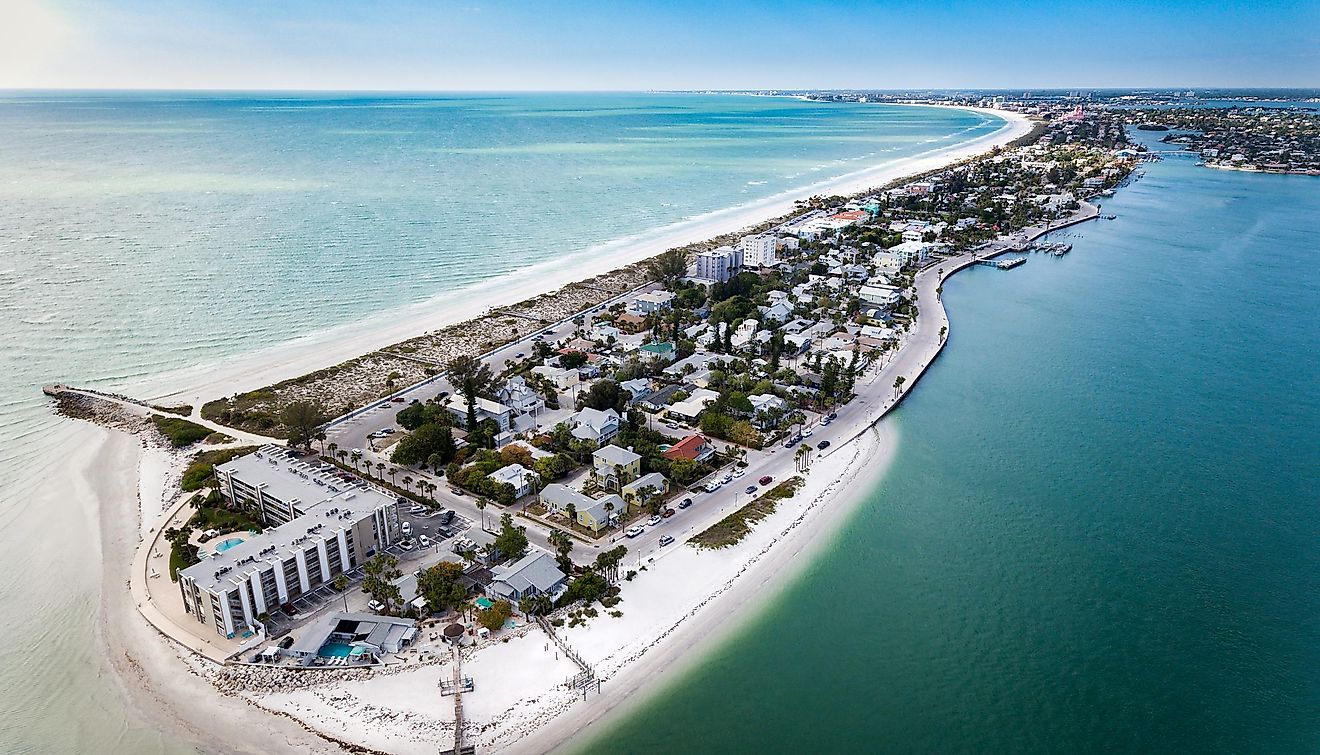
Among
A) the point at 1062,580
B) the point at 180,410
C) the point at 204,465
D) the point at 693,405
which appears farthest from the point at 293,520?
the point at 1062,580

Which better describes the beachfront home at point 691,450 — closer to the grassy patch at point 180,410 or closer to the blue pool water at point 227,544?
the blue pool water at point 227,544

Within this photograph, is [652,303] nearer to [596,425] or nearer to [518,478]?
[596,425]

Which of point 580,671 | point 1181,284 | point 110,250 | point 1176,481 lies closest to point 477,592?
point 580,671

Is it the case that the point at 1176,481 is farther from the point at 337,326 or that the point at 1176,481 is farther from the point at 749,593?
the point at 337,326

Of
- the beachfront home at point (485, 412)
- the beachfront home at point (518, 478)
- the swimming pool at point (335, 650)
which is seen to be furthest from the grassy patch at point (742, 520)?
the beachfront home at point (485, 412)

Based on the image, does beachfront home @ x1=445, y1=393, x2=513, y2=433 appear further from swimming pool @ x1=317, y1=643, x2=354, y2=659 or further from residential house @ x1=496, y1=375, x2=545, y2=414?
swimming pool @ x1=317, y1=643, x2=354, y2=659

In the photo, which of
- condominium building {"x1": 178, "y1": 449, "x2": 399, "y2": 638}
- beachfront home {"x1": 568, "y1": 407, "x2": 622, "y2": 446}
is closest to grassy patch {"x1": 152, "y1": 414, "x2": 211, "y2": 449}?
condominium building {"x1": 178, "y1": 449, "x2": 399, "y2": 638}
